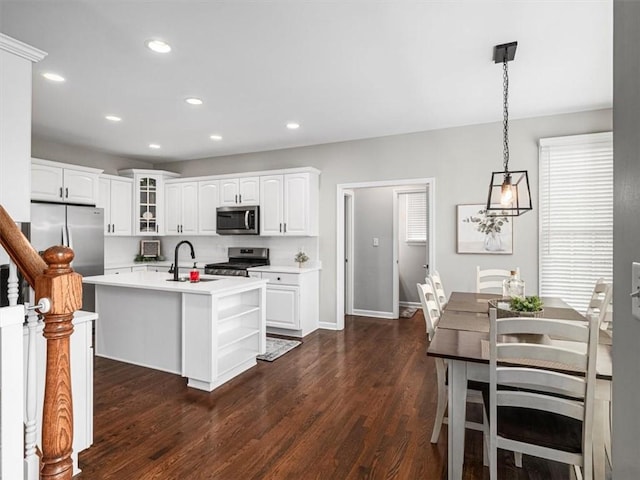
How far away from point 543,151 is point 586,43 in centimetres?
167

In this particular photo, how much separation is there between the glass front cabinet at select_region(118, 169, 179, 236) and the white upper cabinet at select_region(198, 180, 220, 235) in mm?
777

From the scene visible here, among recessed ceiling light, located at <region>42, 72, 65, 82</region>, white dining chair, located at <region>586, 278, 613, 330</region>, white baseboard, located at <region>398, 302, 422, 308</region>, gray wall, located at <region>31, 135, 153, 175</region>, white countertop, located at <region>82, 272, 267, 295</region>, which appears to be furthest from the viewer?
white baseboard, located at <region>398, 302, 422, 308</region>

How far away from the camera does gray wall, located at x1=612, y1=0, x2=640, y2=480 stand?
0.81 meters

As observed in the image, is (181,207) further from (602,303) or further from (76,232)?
(602,303)

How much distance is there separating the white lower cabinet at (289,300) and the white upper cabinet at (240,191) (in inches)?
41.7

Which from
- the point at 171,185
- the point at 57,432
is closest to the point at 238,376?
the point at 57,432

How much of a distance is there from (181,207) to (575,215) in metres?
5.35

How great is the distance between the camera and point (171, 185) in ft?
19.9

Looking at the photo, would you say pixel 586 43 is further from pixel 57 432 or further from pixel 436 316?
pixel 57 432

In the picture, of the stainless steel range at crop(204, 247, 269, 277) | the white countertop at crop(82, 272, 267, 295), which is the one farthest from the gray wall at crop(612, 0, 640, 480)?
the stainless steel range at crop(204, 247, 269, 277)

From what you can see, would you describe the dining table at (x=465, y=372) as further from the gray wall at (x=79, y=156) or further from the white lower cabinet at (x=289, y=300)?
the gray wall at (x=79, y=156)

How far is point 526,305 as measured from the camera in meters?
2.45

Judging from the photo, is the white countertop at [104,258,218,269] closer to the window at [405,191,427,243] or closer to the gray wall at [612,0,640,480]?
the window at [405,191,427,243]

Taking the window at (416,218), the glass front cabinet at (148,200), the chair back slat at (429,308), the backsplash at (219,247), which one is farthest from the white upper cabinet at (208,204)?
the chair back slat at (429,308)
